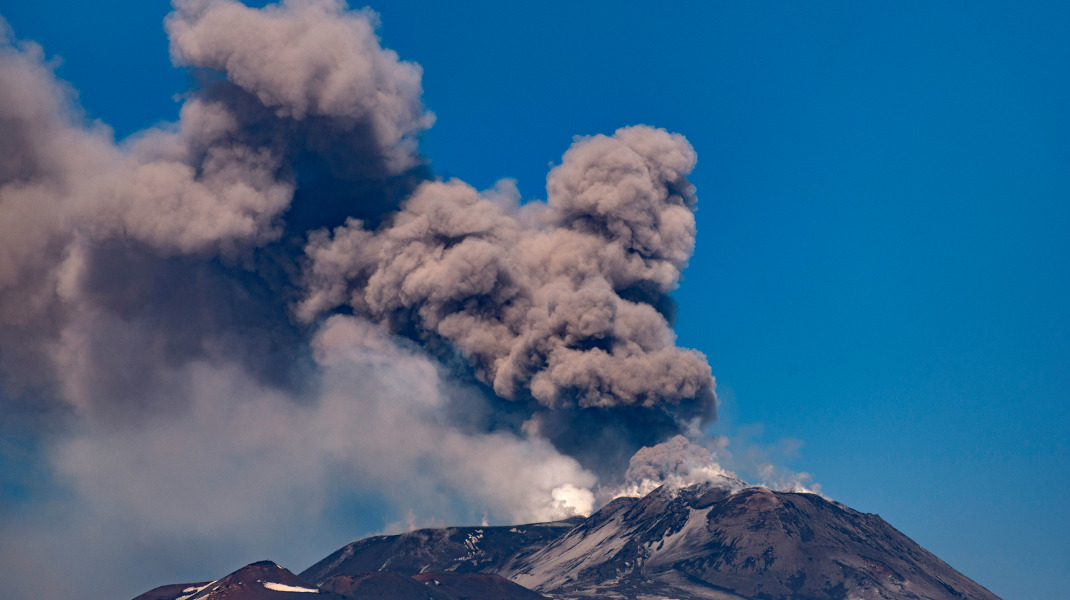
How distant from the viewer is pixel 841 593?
88.3 m

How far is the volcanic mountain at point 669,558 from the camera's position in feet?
280

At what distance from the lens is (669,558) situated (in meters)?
98.6

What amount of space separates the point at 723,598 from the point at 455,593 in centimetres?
2357

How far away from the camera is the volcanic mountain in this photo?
8531 cm

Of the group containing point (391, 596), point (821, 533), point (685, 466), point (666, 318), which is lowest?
point (391, 596)

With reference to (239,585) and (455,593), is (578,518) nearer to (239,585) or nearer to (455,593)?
(455,593)

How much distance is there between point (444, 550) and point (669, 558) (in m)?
25.2

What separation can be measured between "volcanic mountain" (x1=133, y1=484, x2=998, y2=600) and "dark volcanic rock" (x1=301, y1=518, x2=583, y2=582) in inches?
6.0

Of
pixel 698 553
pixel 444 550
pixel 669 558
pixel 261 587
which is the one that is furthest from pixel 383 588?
pixel 698 553

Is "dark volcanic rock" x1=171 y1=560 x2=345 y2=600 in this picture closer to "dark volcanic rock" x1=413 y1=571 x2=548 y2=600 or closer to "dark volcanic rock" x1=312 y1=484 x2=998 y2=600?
"dark volcanic rock" x1=413 y1=571 x2=548 y2=600

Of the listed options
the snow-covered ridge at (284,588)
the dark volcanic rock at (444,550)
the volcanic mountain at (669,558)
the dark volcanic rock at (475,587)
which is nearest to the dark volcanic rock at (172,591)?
the volcanic mountain at (669,558)

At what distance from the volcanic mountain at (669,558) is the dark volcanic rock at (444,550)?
152 millimetres

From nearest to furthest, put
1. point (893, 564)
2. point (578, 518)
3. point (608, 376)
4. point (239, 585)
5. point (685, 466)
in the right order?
point (239, 585) → point (608, 376) → point (893, 564) → point (685, 466) → point (578, 518)

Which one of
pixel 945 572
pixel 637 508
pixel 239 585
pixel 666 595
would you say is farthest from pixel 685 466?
pixel 239 585
